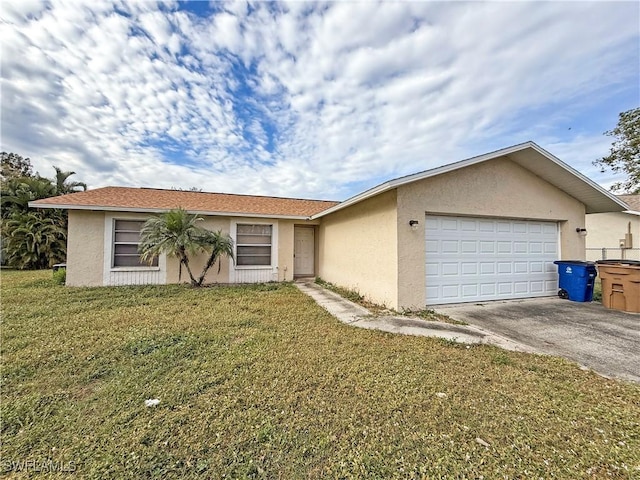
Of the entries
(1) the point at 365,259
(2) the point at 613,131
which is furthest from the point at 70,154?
(2) the point at 613,131

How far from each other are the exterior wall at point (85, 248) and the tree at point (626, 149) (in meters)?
28.5

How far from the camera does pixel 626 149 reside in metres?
17.2

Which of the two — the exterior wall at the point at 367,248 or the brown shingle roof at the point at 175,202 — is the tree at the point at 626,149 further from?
the exterior wall at the point at 367,248

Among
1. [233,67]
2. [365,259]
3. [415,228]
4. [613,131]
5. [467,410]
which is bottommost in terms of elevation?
[467,410]

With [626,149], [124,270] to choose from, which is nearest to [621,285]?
[124,270]

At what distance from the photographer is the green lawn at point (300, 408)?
199 cm

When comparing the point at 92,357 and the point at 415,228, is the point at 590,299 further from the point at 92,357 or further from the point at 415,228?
the point at 92,357

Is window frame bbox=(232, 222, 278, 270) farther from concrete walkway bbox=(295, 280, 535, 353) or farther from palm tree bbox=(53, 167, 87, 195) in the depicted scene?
palm tree bbox=(53, 167, 87, 195)

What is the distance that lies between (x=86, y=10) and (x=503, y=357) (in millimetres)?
10708

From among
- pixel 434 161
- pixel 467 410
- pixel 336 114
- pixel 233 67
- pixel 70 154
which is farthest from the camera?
pixel 70 154

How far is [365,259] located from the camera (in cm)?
782

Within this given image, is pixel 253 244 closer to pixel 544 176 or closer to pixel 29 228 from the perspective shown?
pixel 544 176

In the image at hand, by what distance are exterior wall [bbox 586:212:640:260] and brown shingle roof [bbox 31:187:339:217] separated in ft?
52.4

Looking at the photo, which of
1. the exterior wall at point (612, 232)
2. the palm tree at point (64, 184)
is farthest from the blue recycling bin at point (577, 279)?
the palm tree at point (64, 184)
